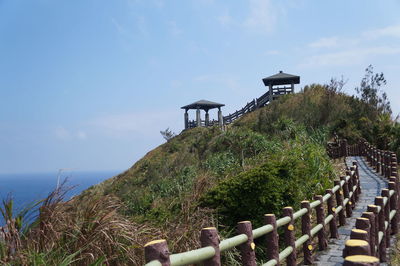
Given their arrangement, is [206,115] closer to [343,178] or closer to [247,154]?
[247,154]

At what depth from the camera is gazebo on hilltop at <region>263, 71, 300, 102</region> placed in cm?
3717

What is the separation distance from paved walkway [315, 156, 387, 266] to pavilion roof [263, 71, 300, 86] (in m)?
19.2

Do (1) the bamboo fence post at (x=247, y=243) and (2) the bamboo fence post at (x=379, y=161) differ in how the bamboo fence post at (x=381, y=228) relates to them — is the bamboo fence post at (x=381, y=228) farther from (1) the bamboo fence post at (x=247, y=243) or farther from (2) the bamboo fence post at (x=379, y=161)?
(2) the bamboo fence post at (x=379, y=161)

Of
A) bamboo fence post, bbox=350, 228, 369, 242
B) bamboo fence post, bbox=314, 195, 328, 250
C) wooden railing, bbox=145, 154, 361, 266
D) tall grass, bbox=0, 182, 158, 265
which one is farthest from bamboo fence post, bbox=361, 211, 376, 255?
tall grass, bbox=0, 182, 158, 265

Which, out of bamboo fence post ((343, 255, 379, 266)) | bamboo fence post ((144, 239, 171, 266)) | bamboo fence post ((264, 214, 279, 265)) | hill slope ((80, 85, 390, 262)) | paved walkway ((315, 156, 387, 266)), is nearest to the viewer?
bamboo fence post ((343, 255, 379, 266))

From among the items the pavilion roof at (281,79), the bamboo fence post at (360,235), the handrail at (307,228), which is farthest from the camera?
the pavilion roof at (281,79)

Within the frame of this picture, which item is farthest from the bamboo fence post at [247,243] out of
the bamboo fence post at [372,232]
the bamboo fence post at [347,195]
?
the bamboo fence post at [347,195]

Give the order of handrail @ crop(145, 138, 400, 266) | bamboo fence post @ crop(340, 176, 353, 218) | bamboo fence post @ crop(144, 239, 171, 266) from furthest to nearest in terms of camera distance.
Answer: bamboo fence post @ crop(340, 176, 353, 218) → handrail @ crop(145, 138, 400, 266) → bamboo fence post @ crop(144, 239, 171, 266)

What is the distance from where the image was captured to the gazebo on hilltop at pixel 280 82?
37.2 m

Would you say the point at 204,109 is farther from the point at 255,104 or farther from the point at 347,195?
the point at 347,195

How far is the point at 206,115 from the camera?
42094mm

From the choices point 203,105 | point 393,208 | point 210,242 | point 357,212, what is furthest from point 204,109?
point 210,242

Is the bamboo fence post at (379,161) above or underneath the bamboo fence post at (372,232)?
above

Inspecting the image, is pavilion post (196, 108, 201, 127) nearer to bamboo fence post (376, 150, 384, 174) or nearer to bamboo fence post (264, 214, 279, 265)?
bamboo fence post (376, 150, 384, 174)
